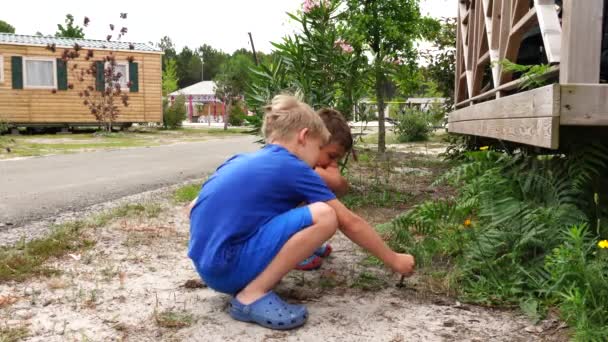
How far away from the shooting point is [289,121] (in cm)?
253

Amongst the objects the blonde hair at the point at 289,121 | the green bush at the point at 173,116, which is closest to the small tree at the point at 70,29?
the green bush at the point at 173,116

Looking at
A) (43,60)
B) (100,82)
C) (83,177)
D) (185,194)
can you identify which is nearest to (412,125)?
(83,177)

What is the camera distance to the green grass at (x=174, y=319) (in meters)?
2.35

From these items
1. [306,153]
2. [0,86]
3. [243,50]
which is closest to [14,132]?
[0,86]

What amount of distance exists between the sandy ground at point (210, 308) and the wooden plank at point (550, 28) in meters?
1.35

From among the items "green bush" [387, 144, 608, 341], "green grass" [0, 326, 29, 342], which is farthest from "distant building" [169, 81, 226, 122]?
"green grass" [0, 326, 29, 342]

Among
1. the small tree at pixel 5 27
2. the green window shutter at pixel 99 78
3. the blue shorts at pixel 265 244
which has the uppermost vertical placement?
the small tree at pixel 5 27

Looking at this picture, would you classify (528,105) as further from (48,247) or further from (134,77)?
(134,77)

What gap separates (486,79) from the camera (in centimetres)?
800

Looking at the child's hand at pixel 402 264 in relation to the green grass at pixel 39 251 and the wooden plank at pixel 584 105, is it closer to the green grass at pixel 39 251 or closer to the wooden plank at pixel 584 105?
the wooden plank at pixel 584 105

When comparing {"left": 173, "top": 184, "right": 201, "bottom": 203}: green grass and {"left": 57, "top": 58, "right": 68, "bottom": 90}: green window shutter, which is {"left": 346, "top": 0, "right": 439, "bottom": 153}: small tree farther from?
{"left": 57, "top": 58, "right": 68, "bottom": 90}: green window shutter

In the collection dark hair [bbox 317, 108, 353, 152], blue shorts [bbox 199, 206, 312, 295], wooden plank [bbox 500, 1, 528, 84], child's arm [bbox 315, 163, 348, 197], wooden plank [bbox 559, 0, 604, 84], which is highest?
wooden plank [bbox 500, 1, 528, 84]

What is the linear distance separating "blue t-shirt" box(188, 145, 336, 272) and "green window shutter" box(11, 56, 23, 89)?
21820mm

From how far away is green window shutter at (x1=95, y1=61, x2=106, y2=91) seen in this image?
22116 millimetres
